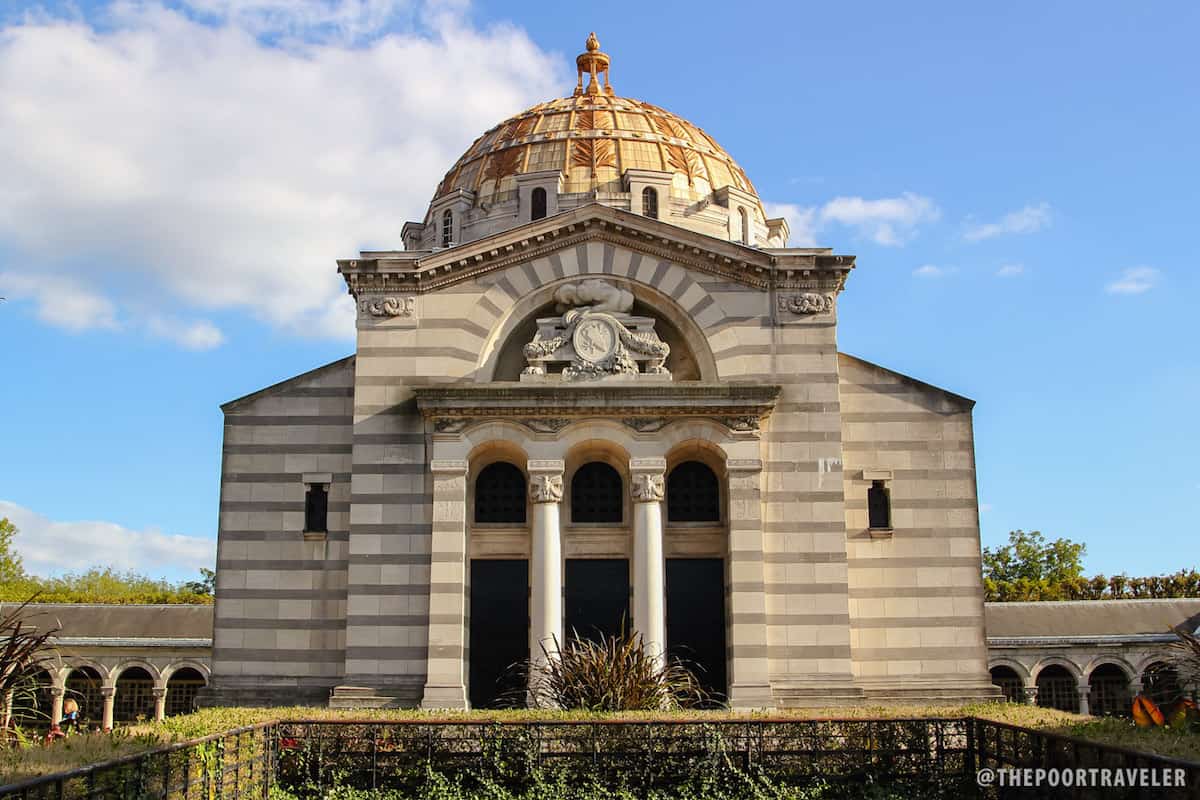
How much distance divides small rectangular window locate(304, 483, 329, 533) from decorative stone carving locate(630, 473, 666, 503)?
868 centimetres

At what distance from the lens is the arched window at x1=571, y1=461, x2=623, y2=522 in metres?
34.9

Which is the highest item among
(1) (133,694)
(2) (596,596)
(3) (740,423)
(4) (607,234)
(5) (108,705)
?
(4) (607,234)

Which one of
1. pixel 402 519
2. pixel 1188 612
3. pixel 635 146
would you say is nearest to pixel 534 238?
pixel 402 519

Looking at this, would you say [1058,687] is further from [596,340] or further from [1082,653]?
[596,340]

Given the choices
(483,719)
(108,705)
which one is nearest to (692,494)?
(483,719)

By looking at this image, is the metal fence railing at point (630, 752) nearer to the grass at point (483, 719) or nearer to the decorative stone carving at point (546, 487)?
the grass at point (483, 719)

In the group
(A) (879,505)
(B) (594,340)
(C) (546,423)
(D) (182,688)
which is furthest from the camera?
(D) (182,688)

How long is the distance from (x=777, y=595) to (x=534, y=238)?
1157cm

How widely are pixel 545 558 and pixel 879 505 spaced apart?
9.45 metres

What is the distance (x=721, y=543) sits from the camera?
34.4 m

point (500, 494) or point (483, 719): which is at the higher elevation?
point (500, 494)

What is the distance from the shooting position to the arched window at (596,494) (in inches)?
1375

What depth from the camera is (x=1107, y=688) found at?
177 ft

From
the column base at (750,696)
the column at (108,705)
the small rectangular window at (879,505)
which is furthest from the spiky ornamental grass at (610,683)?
the column at (108,705)
